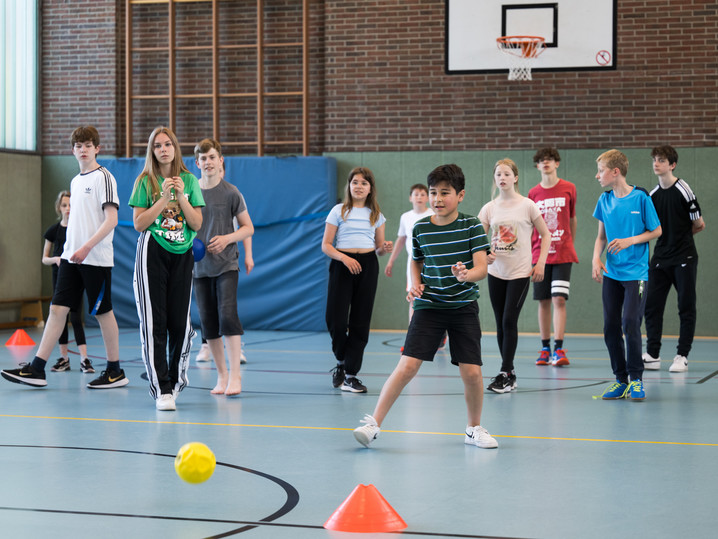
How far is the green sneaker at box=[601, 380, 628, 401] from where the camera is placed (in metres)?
5.66

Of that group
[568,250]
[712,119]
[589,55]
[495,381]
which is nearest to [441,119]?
[589,55]

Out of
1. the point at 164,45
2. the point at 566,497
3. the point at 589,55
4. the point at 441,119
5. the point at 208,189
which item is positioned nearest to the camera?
the point at 566,497

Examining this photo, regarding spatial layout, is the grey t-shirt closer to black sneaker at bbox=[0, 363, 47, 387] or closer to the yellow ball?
black sneaker at bbox=[0, 363, 47, 387]

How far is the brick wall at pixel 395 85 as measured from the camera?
10.5 metres

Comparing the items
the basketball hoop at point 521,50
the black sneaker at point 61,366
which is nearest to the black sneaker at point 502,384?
the black sneaker at point 61,366

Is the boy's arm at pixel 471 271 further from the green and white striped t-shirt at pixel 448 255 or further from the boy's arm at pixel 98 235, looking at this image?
the boy's arm at pixel 98 235

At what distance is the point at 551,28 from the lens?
1034 centimetres

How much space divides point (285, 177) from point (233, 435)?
23.0 ft

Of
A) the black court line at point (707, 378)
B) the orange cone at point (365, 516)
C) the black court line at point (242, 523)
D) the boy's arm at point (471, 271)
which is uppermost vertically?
the boy's arm at point (471, 271)

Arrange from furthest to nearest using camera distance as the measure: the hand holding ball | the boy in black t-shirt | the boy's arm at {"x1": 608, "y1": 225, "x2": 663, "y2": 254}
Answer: the boy in black t-shirt < the hand holding ball < the boy's arm at {"x1": 608, "y1": 225, "x2": 663, "y2": 254}

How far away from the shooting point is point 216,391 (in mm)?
5875

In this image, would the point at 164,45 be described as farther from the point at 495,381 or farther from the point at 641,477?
the point at 641,477

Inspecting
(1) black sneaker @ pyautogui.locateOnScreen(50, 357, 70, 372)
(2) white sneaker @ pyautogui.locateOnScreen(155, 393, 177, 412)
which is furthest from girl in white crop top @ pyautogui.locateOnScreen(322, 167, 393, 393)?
(1) black sneaker @ pyautogui.locateOnScreen(50, 357, 70, 372)

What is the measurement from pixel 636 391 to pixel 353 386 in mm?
1795
